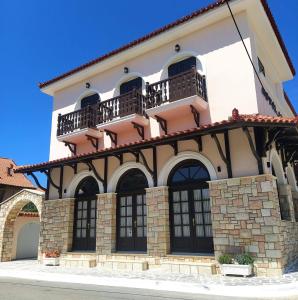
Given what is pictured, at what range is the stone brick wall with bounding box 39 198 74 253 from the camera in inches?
508

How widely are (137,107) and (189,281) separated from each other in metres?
6.72

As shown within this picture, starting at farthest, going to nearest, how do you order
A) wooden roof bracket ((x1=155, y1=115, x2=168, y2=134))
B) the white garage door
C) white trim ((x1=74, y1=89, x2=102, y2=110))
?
the white garage door
white trim ((x1=74, y1=89, x2=102, y2=110))
wooden roof bracket ((x1=155, y1=115, x2=168, y2=134))

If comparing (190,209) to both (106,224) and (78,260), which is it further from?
(78,260)

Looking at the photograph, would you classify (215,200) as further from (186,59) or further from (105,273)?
(186,59)

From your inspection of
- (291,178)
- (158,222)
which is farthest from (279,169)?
(158,222)

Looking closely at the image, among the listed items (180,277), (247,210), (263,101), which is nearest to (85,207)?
(180,277)

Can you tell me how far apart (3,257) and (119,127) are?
9.61 metres

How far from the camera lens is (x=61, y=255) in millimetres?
12586

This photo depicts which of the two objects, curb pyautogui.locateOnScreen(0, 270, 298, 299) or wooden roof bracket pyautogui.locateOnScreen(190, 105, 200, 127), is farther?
wooden roof bracket pyautogui.locateOnScreen(190, 105, 200, 127)

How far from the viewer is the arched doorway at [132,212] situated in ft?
37.2

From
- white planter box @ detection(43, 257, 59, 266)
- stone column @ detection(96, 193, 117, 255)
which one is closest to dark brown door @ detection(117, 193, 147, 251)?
stone column @ detection(96, 193, 117, 255)

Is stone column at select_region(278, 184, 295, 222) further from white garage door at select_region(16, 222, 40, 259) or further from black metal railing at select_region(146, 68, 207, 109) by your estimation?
white garage door at select_region(16, 222, 40, 259)

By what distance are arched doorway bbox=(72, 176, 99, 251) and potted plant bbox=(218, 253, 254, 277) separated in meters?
6.03

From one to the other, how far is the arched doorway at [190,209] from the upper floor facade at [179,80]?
1.74 m
